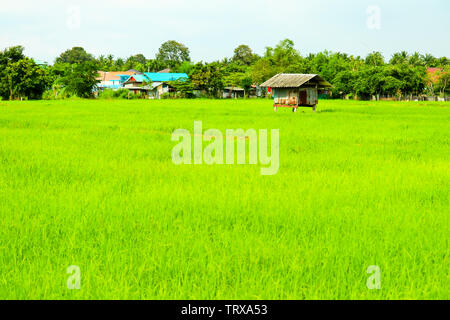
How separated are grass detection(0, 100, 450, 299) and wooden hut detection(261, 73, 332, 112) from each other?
15518 millimetres

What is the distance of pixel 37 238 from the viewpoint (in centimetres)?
417

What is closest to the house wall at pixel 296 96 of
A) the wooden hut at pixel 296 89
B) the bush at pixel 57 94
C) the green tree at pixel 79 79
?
the wooden hut at pixel 296 89

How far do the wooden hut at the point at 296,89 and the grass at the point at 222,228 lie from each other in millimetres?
15518

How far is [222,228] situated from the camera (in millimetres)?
4633

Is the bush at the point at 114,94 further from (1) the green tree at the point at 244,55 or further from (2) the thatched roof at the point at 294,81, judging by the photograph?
(1) the green tree at the point at 244,55

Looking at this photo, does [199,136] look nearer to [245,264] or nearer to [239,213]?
[239,213]

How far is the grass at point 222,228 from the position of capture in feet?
10.8

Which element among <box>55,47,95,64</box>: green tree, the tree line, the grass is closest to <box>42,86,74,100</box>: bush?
the tree line

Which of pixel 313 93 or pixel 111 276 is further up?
pixel 313 93

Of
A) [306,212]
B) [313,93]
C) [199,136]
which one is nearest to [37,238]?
[306,212]

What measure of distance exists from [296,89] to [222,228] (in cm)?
2050

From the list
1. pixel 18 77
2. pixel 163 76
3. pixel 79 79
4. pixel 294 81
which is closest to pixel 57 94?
pixel 79 79
